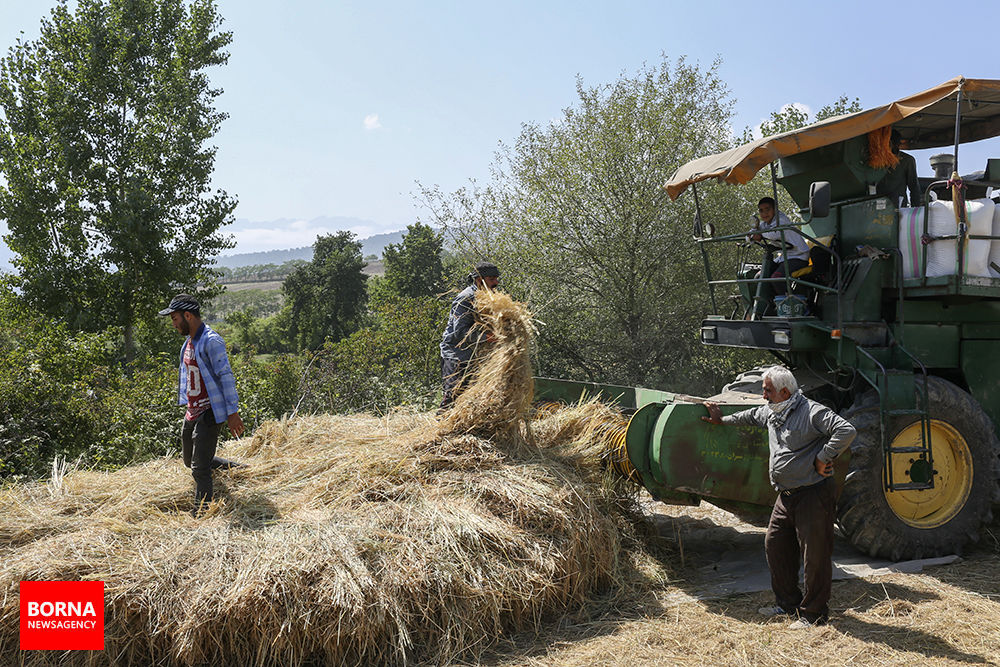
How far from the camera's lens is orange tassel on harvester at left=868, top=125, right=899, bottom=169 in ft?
20.9

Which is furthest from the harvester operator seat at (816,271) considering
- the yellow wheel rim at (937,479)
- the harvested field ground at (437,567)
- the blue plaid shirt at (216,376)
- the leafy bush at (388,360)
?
the leafy bush at (388,360)

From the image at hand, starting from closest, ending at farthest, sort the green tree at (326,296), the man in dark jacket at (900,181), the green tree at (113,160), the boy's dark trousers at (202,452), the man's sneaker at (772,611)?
the man's sneaker at (772,611), the boy's dark trousers at (202,452), the man in dark jacket at (900,181), the green tree at (113,160), the green tree at (326,296)

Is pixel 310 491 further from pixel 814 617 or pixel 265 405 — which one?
pixel 265 405

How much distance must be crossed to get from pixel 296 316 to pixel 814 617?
5045 centimetres

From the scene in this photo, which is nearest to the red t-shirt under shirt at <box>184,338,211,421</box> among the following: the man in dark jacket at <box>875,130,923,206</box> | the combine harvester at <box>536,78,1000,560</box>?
the combine harvester at <box>536,78,1000,560</box>

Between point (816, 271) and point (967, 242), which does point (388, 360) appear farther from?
point (967, 242)

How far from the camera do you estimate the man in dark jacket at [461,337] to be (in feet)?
19.5

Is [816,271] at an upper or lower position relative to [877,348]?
upper

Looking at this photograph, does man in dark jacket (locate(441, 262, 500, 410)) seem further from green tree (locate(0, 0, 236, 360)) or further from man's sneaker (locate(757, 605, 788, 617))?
green tree (locate(0, 0, 236, 360))

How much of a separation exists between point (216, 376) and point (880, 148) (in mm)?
5643

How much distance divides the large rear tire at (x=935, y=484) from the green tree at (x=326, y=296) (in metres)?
43.7

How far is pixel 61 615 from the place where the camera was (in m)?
3.89

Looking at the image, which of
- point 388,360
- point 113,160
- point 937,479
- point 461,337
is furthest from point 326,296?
point 937,479

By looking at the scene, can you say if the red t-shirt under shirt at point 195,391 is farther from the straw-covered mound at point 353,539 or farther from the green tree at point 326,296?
the green tree at point 326,296
